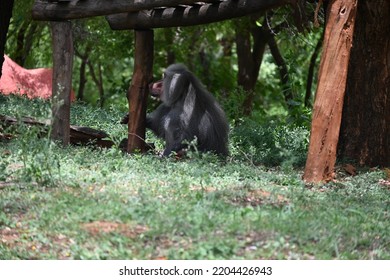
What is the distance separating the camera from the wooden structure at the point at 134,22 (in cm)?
1034

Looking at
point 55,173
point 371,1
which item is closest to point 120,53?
point 371,1

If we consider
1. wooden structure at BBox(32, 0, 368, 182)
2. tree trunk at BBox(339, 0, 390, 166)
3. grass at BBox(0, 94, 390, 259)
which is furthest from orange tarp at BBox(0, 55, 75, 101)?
grass at BBox(0, 94, 390, 259)

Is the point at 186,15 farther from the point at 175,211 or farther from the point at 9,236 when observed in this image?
the point at 9,236

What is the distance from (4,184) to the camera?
25.3 feet

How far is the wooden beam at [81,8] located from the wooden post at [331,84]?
2.33 meters

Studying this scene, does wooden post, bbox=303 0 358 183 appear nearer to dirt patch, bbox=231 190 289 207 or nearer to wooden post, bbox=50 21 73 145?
dirt patch, bbox=231 190 289 207

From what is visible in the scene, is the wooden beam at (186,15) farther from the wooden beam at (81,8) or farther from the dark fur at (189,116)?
the dark fur at (189,116)

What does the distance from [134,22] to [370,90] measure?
3202 millimetres

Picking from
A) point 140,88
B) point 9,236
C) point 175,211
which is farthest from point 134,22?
point 9,236

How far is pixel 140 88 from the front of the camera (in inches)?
444

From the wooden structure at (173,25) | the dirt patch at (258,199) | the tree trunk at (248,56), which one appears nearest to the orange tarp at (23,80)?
the tree trunk at (248,56)

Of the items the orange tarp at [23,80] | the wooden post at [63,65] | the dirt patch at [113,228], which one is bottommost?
the dirt patch at [113,228]

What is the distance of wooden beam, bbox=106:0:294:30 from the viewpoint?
33.1 ft

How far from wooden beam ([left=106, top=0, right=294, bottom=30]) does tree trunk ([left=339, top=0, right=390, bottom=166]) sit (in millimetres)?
1586
